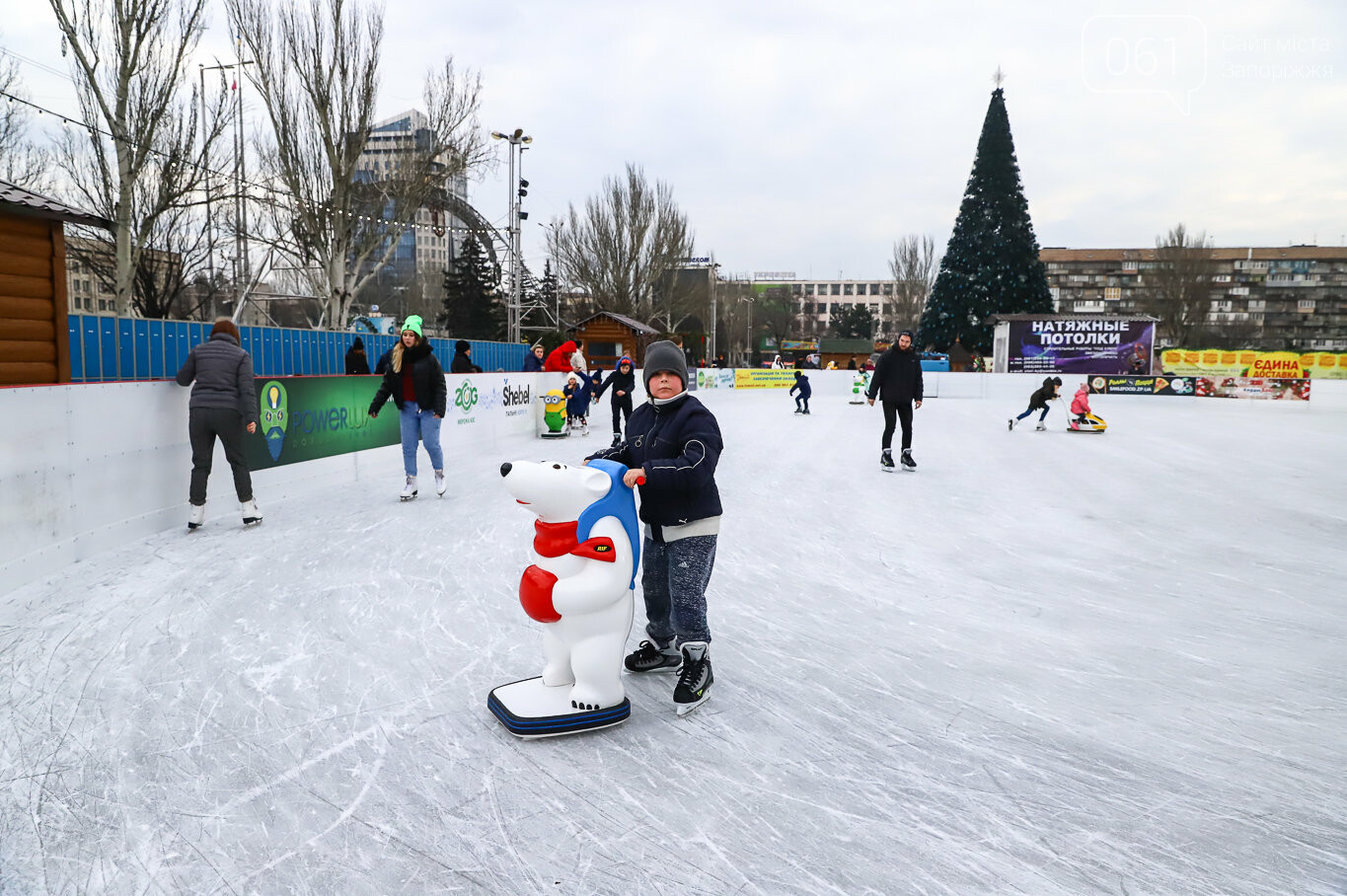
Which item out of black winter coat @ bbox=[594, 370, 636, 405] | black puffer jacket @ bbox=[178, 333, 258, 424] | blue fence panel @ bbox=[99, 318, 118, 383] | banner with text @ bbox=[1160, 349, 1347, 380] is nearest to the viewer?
black puffer jacket @ bbox=[178, 333, 258, 424]

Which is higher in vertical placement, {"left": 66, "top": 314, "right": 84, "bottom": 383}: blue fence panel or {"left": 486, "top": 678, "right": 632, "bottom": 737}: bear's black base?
{"left": 66, "top": 314, "right": 84, "bottom": 383}: blue fence panel

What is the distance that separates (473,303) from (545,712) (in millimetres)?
37004

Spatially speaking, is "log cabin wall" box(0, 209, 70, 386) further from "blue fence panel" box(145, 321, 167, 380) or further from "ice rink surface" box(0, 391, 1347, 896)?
"ice rink surface" box(0, 391, 1347, 896)

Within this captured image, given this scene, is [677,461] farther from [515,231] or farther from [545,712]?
[515,231]

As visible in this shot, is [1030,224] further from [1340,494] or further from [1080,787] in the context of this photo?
[1080,787]

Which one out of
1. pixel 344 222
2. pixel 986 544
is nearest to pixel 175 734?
pixel 986 544

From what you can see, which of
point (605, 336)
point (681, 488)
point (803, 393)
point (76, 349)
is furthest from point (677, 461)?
point (605, 336)

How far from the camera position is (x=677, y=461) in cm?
278

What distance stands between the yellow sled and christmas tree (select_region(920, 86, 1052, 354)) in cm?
2167

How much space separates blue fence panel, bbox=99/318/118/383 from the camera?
268 inches

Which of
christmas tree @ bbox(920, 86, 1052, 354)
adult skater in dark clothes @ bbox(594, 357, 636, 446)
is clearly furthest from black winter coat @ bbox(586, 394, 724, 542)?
christmas tree @ bbox(920, 86, 1052, 354)

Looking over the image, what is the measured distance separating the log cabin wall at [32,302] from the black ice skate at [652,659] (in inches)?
201

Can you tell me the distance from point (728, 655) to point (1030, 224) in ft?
119

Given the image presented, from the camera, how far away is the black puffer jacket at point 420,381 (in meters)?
6.80
